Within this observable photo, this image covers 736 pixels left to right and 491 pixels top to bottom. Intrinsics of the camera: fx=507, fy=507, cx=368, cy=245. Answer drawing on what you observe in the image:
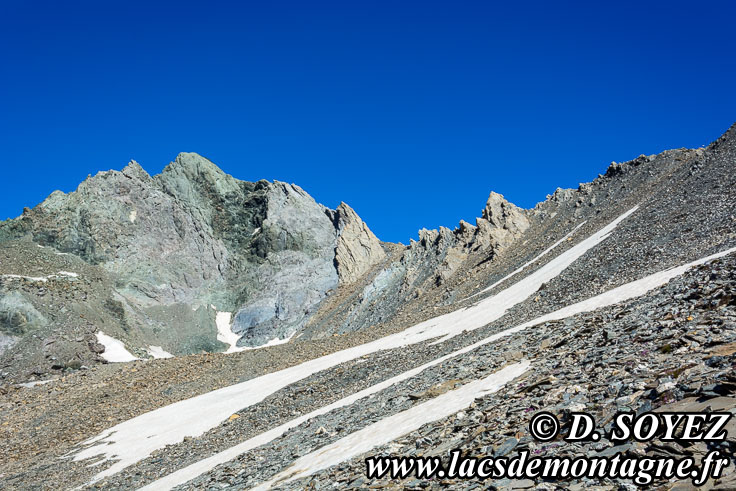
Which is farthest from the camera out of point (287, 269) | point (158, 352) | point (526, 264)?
point (287, 269)

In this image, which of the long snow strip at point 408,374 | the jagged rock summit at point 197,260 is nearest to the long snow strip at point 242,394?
the long snow strip at point 408,374

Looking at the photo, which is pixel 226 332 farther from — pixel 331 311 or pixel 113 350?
pixel 113 350

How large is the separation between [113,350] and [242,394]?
46.0 metres

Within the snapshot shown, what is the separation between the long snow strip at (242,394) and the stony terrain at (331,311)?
1384 millimetres

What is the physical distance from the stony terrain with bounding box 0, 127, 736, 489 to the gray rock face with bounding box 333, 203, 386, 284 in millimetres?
433

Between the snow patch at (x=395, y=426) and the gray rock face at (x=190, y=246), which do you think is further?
the gray rock face at (x=190, y=246)

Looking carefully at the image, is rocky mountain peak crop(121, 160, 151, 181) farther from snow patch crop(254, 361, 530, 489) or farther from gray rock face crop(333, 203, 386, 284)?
snow patch crop(254, 361, 530, 489)

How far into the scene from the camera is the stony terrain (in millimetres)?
11094

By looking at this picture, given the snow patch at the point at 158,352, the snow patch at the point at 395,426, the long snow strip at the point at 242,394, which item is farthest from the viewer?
the snow patch at the point at 158,352

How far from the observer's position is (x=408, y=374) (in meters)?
23.1

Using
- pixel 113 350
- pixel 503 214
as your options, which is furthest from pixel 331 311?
pixel 113 350

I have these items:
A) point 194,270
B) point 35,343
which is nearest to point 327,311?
point 194,270

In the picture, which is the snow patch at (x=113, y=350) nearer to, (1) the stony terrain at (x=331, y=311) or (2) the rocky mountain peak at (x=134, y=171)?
(1) the stony terrain at (x=331, y=311)

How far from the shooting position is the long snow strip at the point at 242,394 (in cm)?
2786
